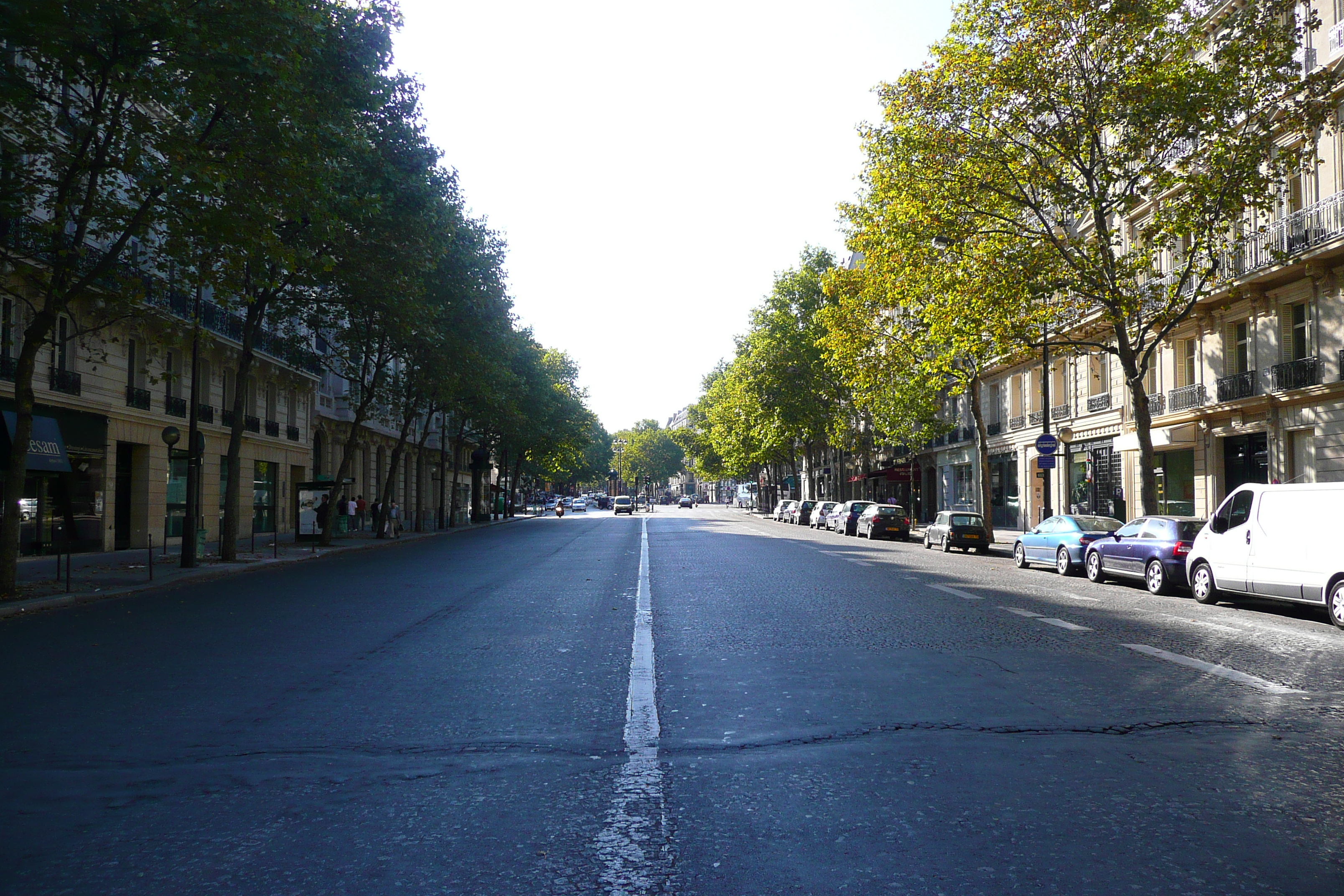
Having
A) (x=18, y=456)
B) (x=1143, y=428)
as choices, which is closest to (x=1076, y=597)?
(x=1143, y=428)

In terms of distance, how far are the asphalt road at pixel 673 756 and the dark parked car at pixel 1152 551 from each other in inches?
204

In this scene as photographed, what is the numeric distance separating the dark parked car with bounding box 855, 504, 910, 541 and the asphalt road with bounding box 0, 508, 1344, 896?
28.1m

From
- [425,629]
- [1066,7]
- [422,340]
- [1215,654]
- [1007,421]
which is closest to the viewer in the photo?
[1215,654]

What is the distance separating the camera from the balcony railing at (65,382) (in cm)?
2450

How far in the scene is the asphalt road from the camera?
151 inches

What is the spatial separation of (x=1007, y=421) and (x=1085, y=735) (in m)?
40.3

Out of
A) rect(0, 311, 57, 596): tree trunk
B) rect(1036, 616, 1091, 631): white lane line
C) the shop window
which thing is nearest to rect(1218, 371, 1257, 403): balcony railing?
rect(1036, 616, 1091, 631): white lane line

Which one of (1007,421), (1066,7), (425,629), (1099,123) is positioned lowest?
(425,629)

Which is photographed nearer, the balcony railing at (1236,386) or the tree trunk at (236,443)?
the tree trunk at (236,443)

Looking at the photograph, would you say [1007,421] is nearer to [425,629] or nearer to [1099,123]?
[1099,123]

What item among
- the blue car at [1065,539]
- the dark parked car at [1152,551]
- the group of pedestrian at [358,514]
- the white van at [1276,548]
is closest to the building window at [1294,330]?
the blue car at [1065,539]

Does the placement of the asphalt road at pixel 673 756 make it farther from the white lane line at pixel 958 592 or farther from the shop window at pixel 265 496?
the shop window at pixel 265 496

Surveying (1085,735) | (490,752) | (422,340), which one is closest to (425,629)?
(490,752)

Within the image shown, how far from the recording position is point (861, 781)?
4895mm
